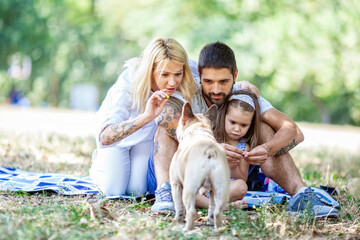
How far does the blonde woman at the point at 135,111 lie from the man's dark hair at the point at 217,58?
0.66 feet

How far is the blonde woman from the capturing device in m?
4.30

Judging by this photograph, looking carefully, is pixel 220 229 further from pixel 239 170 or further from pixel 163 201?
pixel 239 170

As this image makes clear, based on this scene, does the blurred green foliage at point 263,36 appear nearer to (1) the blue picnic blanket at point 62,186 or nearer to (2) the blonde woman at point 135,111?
(1) the blue picnic blanket at point 62,186

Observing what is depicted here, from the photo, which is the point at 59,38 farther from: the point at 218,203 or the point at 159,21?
the point at 218,203

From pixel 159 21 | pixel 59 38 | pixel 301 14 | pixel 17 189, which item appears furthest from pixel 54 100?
pixel 17 189

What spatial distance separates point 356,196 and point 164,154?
7.27 feet

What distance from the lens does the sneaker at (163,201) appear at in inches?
143

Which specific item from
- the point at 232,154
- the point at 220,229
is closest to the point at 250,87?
the point at 232,154

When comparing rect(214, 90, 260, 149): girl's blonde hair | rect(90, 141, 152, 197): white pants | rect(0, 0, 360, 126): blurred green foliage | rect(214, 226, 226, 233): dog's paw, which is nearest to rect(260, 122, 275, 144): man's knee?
rect(214, 90, 260, 149): girl's blonde hair

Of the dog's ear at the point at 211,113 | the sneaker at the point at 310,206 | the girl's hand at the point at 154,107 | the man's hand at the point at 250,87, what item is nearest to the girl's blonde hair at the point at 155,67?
the girl's hand at the point at 154,107

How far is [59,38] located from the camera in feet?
100

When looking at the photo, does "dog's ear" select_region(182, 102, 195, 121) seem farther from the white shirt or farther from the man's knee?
the man's knee

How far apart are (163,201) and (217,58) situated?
1677 millimetres

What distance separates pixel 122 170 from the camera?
14.7ft
